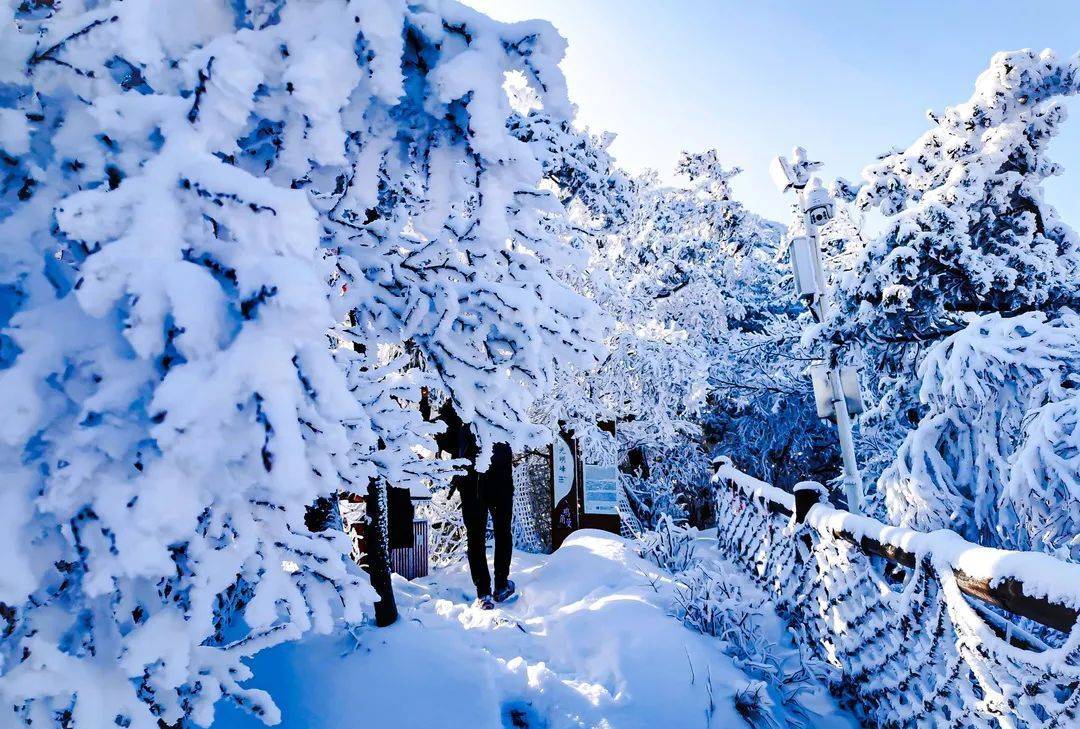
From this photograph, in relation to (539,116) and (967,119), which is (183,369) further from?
(539,116)

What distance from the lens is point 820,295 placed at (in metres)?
7.40

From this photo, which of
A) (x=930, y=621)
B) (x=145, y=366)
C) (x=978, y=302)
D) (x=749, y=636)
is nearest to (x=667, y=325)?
(x=978, y=302)

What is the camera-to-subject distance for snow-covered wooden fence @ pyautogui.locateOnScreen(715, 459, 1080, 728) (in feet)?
5.82

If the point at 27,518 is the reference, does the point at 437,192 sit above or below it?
above

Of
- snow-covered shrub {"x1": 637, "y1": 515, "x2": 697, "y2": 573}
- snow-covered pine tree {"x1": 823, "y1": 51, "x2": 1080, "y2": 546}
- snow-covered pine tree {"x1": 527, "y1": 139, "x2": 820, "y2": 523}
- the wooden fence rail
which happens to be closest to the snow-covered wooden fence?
the wooden fence rail

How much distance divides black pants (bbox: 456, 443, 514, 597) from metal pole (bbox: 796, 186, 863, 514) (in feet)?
12.5

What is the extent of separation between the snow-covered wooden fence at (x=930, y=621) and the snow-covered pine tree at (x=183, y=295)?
2055mm

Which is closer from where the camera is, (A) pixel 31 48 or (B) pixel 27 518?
(B) pixel 27 518

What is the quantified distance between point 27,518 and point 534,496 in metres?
12.1

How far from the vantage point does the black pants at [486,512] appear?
20.3 feet

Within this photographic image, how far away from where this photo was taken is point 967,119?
20.4ft

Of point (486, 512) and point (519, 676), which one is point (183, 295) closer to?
point (519, 676)

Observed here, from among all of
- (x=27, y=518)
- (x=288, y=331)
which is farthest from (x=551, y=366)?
(x=27, y=518)

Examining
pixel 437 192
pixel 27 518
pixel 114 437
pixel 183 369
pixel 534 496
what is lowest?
pixel 534 496
